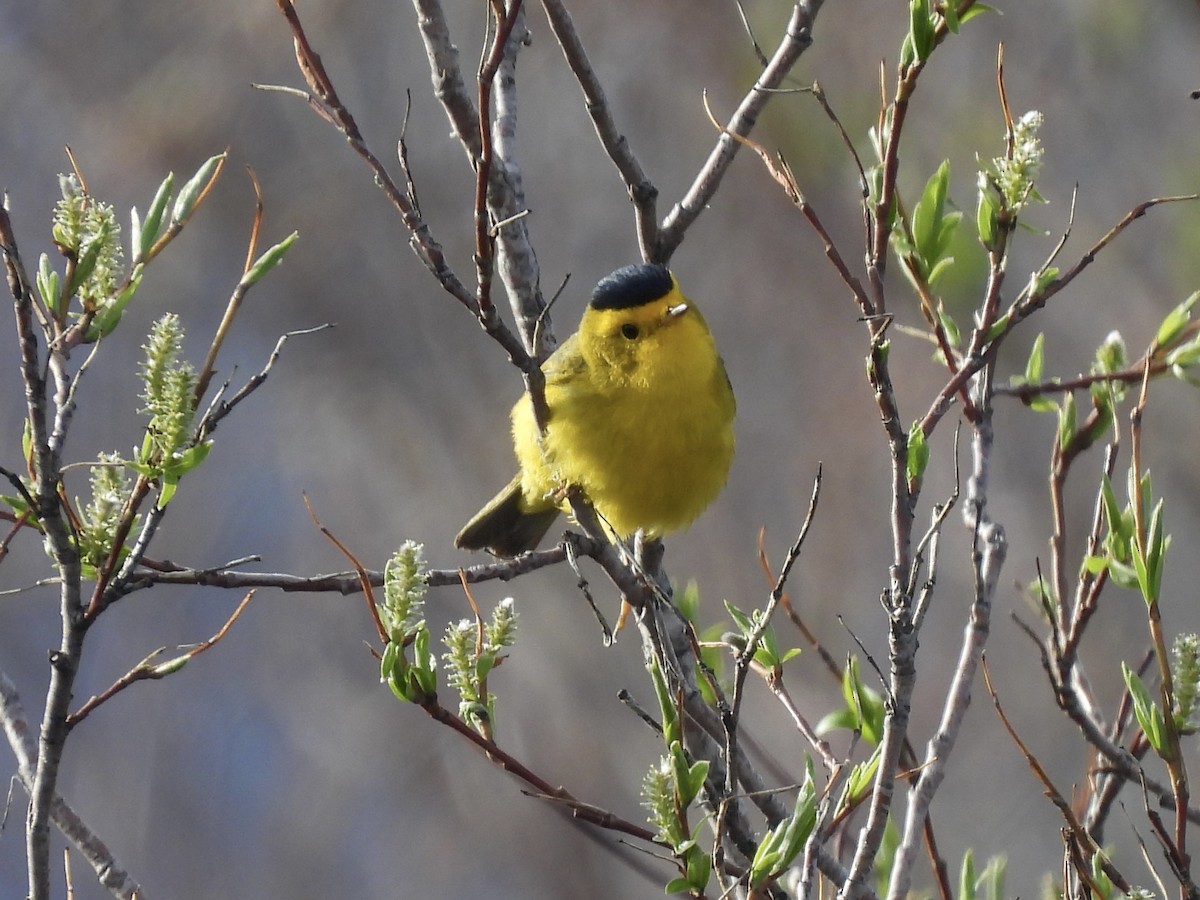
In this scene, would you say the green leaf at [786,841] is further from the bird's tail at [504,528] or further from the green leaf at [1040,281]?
the bird's tail at [504,528]

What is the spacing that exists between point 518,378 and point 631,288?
4292 millimetres

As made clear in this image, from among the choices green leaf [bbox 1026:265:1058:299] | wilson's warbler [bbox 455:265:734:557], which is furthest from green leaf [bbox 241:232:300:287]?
wilson's warbler [bbox 455:265:734:557]

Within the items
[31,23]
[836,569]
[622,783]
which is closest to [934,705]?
[836,569]

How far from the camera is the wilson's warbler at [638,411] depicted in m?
2.97

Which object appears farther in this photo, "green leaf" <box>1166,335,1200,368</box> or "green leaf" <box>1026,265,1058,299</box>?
"green leaf" <box>1166,335,1200,368</box>

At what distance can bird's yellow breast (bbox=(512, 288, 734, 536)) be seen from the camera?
9.76 ft

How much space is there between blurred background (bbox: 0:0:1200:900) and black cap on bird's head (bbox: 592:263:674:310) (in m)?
3.50

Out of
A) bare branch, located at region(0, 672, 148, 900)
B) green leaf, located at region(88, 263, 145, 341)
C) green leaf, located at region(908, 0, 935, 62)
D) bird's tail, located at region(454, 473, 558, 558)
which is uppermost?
bird's tail, located at region(454, 473, 558, 558)

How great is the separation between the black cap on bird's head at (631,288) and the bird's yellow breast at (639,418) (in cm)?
2

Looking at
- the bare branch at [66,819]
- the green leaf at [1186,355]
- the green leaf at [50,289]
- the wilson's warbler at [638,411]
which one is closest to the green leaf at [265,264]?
the green leaf at [50,289]

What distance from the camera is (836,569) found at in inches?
280

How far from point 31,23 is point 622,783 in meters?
5.76

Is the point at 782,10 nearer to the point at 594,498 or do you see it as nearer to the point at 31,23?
the point at 594,498

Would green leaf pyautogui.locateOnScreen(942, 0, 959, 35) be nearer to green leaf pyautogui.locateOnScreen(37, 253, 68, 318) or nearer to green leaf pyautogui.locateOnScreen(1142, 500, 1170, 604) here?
green leaf pyautogui.locateOnScreen(1142, 500, 1170, 604)
